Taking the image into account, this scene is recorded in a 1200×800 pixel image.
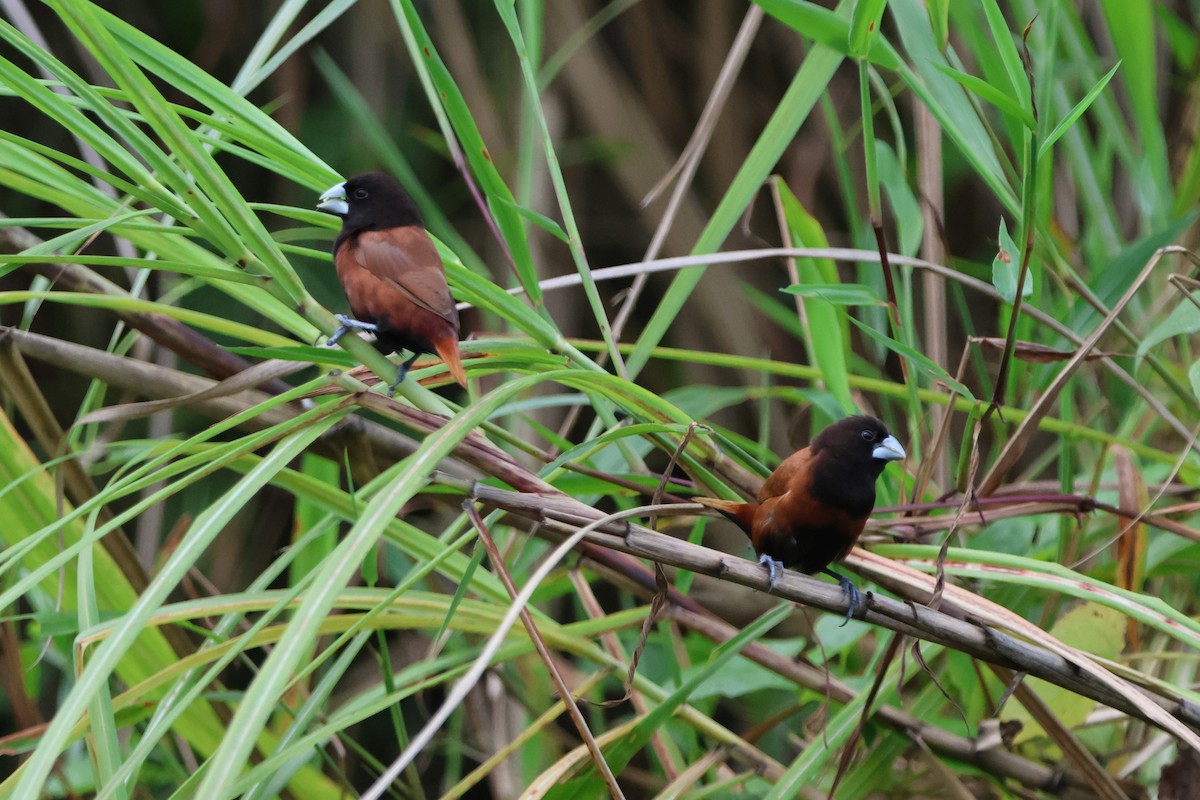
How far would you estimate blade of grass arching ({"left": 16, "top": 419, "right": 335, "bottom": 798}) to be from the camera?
69 cm

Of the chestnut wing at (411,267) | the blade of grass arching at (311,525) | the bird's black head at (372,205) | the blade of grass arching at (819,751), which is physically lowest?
the blade of grass arching at (819,751)

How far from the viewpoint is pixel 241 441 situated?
101 centimetres

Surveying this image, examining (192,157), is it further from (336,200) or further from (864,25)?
(864,25)

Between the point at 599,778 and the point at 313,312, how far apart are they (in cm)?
74

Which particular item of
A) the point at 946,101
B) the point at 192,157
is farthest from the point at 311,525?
the point at 946,101

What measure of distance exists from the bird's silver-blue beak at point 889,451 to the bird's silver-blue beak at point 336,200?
77cm

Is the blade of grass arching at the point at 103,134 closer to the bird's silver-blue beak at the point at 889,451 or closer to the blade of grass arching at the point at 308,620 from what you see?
the blade of grass arching at the point at 308,620

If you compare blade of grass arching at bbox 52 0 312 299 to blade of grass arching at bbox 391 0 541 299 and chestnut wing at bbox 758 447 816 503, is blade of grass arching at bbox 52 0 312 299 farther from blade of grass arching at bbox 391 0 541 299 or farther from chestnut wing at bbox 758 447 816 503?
chestnut wing at bbox 758 447 816 503

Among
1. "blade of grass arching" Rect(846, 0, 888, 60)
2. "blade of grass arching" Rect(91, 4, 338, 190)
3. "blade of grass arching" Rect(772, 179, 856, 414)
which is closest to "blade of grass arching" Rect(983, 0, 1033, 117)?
"blade of grass arching" Rect(846, 0, 888, 60)

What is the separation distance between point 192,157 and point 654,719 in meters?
0.84

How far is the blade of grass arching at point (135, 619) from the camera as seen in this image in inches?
27.0

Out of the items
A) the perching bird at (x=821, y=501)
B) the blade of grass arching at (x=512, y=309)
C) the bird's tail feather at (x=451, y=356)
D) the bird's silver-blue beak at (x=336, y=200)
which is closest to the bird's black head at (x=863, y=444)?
the perching bird at (x=821, y=501)

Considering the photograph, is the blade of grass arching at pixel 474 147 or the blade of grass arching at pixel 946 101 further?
the blade of grass arching at pixel 946 101

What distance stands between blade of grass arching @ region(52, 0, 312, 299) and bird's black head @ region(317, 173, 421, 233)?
14.2 inches
